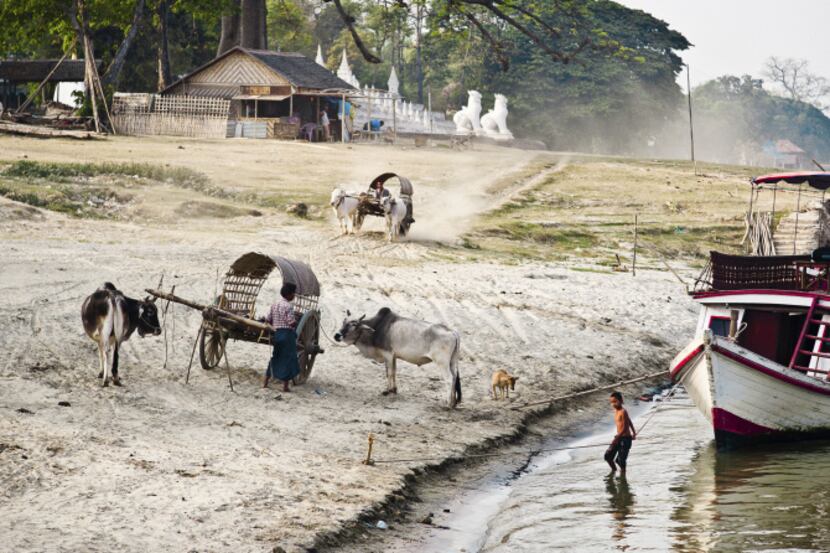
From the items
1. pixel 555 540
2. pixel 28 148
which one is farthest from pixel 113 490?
pixel 28 148

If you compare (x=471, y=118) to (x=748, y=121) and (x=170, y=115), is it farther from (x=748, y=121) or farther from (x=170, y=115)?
(x=748, y=121)

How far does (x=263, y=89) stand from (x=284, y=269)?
131 feet

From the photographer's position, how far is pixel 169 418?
15.2 metres

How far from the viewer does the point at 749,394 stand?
17.6 m

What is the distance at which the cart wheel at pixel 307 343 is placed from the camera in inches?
696

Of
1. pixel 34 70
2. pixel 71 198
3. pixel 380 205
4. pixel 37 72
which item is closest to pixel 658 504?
pixel 380 205

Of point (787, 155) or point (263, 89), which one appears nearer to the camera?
point (263, 89)

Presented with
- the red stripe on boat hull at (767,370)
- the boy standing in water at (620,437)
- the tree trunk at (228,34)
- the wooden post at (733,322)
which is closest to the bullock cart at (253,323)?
the boy standing in water at (620,437)

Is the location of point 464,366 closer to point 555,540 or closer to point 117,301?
point 117,301

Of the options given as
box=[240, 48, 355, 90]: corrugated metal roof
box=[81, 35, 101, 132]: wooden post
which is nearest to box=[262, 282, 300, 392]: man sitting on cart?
box=[81, 35, 101, 132]: wooden post

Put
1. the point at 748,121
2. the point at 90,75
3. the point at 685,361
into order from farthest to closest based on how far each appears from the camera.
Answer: the point at 748,121 → the point at 90,75 → the point at 685,361

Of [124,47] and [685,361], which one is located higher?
[124,47]

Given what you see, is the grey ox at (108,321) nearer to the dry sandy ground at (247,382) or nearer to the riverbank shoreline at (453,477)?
the dry sandy ground at (247,382)

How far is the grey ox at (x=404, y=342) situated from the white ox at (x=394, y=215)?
42.9 ft
